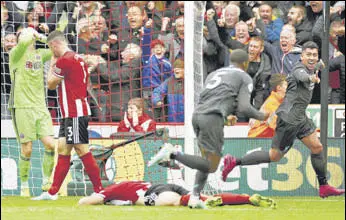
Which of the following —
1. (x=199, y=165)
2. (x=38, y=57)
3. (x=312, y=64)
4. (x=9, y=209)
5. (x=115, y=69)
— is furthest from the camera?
(x=115, y=69)

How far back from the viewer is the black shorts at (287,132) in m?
13.6

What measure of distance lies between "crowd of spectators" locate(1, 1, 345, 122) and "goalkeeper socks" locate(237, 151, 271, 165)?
3.03 meters

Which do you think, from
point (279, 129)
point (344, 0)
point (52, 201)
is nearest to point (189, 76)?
point (279, 129)

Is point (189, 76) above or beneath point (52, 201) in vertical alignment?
above

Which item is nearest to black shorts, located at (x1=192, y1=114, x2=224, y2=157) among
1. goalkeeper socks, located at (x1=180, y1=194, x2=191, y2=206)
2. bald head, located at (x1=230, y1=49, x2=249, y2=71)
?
bald head, located at (x1=230, y1=49, x2=249, y2=71)

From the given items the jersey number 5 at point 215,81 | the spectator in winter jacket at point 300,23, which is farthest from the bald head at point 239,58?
the spectator in winter jacket at point 300,23

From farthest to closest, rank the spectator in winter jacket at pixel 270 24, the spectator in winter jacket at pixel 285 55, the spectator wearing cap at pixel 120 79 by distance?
the spectator in winter jacket at pixel 270 24, the spectator in winter jacket at pixel 285 55, the spectator wearing cap at pixel 120 79

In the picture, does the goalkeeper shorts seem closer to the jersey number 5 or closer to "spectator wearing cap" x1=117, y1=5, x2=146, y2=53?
"spectator wearing cap" x1=117, y1=5, x2=146, y2=53

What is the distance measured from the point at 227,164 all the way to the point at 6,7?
6.24 metres

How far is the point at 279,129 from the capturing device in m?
13.6

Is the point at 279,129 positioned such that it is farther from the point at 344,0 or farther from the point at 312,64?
the point at 344,0

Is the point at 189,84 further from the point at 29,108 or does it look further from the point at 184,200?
the point at 29,108

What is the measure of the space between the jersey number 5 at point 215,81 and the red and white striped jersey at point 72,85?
2609 millimetres

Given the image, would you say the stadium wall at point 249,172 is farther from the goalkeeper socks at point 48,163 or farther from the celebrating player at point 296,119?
the celebrating player at point 296,119
